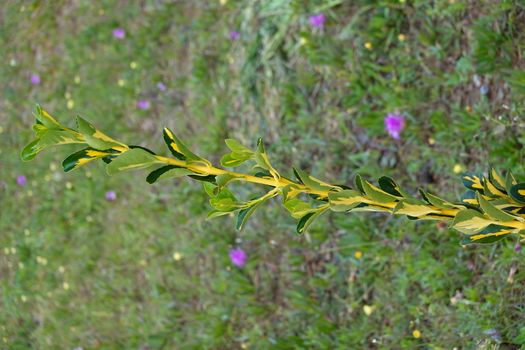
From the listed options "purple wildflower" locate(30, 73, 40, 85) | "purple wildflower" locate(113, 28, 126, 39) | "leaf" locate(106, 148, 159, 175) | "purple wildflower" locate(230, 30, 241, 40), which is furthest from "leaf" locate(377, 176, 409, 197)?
"purple wildflower" locate(30, 73, 40, 85)

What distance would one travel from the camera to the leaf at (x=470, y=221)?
130cm

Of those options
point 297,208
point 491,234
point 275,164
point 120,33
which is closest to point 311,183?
point 297,208

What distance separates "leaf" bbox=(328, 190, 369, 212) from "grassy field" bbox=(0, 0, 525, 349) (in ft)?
3.32

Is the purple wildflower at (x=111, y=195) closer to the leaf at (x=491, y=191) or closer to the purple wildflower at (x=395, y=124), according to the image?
the purple wildflower at (x=395, y=124)

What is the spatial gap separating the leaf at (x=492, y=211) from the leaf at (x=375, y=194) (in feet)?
0.57

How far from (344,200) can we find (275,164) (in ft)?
5.94

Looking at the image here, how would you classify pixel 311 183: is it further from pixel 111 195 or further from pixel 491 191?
pixel 111 195

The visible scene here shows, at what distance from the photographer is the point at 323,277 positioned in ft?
9.46

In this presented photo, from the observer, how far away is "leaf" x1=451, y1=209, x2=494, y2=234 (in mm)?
1296

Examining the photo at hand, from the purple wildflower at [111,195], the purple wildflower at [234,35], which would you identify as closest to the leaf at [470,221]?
the purple wildflower at [234,35]

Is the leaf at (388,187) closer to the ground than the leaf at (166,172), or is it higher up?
closer to the ground

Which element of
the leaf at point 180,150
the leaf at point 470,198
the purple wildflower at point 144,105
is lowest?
the purple wildflower at point 144,105

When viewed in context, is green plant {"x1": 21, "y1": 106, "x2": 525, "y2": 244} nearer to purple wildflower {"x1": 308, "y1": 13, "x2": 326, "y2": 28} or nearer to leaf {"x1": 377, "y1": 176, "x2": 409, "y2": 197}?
leaf {"x1": 377, "y1": 176, "x2": 409, "y2": 197}

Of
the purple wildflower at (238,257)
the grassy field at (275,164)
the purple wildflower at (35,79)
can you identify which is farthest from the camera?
the purple wildflower at (35,79)
